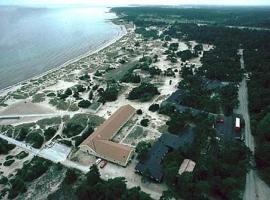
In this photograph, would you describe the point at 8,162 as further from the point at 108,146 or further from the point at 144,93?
the point at 144,93

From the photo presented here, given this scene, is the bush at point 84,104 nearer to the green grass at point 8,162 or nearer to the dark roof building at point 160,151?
the green grass at point 8,162

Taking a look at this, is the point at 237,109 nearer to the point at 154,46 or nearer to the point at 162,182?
the point at 162,182

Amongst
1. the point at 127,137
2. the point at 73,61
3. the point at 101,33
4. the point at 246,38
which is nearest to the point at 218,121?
the point at 127,137

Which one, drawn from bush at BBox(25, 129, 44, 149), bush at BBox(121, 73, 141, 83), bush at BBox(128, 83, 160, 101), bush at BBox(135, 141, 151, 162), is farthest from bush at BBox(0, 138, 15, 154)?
bush at BBox(121, 73, 141, 83)

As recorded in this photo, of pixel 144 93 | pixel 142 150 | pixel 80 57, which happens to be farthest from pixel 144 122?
pixel 80 57

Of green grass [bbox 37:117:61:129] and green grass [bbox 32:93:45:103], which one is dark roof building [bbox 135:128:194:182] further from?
green grass [bbox 32:93:45:103]

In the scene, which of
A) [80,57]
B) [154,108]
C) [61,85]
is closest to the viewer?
[154,108]
